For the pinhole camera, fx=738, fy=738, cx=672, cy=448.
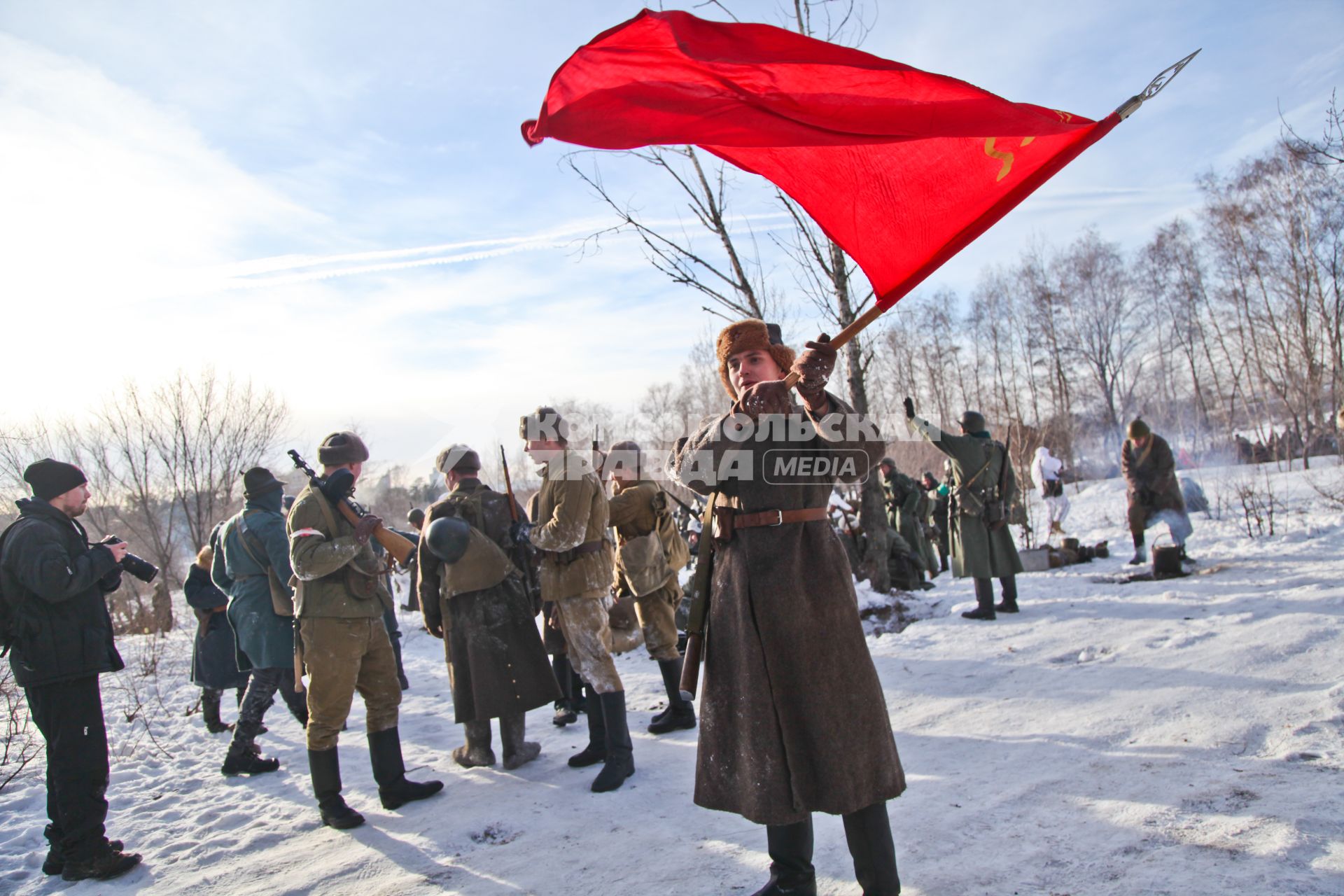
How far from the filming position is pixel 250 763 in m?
4.60

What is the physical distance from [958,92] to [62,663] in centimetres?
433

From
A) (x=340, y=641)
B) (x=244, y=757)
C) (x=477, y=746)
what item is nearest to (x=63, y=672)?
(x=340, y=641)

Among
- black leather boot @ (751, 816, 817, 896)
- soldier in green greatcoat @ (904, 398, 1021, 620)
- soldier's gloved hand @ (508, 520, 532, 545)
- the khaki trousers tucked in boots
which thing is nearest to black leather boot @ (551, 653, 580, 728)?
soldier's gloved hand @ (508, 520, 532, 545)

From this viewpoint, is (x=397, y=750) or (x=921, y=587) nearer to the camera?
(x=397, y=750)

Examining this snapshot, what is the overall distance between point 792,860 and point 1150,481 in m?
8.19

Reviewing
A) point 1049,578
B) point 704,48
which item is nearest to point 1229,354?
point 1049,578

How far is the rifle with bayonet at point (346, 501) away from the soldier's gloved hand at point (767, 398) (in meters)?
2.22

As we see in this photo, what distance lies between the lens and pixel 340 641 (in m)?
3.66

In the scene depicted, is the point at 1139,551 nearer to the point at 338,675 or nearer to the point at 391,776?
the point at 391,776

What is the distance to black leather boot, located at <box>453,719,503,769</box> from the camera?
4.32 metres

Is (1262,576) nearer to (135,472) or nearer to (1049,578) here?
(1049,578)

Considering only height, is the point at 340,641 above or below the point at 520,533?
below

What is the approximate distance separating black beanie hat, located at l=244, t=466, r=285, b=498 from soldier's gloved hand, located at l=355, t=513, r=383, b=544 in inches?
57.0

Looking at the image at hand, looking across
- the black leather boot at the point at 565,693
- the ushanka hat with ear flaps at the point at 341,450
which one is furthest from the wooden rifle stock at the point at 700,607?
the black leather boot at the point at 565,693
